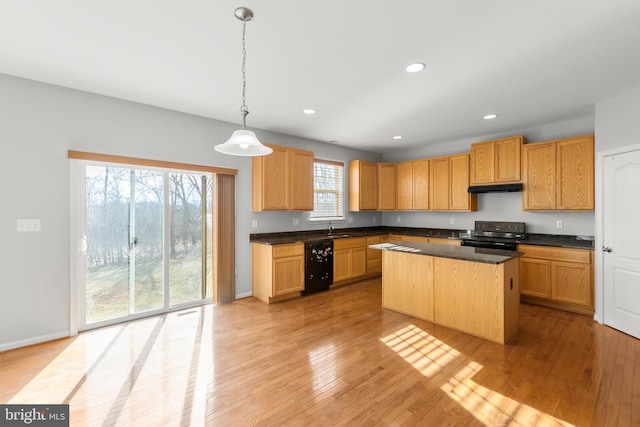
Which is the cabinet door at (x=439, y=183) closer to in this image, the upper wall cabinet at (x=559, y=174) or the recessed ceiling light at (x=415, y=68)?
the upper wall cabinet at (x=559, y=174)

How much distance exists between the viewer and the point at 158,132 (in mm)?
3732

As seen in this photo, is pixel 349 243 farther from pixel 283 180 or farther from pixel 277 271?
pixel 283 180

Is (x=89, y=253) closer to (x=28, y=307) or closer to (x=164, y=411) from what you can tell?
(x=28, y=307)

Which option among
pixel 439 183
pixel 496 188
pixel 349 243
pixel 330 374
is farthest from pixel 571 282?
pixel 330 374

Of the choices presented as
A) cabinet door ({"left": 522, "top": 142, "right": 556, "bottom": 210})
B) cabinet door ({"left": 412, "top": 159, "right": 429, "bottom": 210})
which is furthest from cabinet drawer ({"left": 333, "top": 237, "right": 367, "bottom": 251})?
cabinet door ({"left": 522, "top": 142, "right": 556, "bottom": 210})

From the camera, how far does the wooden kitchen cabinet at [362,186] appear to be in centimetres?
601

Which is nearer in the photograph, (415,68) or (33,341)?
(415,68)

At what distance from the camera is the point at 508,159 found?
182 inches

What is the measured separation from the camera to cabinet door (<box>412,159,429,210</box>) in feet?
19.0

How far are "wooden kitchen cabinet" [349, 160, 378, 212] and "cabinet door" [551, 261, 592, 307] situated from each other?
Result: 3.24 metres

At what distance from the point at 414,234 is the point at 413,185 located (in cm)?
104

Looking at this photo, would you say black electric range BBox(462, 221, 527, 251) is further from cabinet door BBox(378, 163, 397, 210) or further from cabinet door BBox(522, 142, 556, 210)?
cabinet door BBox(378, 163, 397, 210)

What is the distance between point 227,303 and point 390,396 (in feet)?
9.46

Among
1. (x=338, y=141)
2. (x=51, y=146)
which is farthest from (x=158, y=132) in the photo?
(x=338, y=141)
